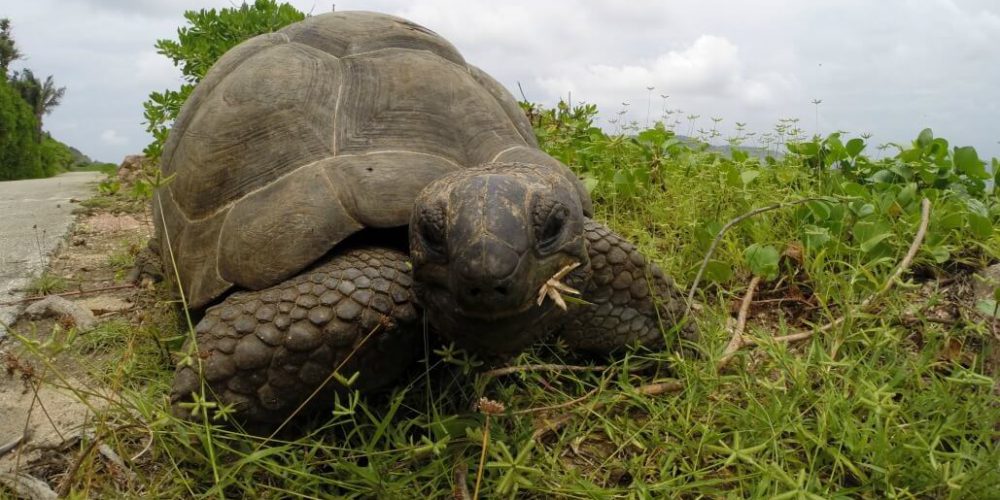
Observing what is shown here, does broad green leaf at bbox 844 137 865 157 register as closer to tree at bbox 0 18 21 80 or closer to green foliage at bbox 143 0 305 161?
green foliage at bbox 143 0 305 161

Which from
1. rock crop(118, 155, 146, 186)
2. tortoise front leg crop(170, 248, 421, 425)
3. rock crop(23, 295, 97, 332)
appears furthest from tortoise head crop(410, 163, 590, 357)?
rock crop(118, 155, 146, 186)

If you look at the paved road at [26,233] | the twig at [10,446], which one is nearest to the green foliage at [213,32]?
the paved road at [26,233]

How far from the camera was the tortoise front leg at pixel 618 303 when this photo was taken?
7.04ft

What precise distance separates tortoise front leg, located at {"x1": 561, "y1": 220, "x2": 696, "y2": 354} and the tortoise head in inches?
11.2

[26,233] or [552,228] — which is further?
[26,233]

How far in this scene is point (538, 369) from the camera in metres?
2.12

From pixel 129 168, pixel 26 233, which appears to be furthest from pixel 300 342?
pixel 129 168

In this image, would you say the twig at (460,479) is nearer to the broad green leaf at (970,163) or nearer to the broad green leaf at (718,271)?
the broad green leaf at (718,271)

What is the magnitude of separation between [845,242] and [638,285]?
3.98 feet

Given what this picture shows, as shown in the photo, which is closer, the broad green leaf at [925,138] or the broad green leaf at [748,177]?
the broad green leaf at [748,177]

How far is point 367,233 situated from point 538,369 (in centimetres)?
65

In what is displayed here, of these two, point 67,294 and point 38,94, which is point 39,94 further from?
point 67,294

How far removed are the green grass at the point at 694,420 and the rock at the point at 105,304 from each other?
403mm

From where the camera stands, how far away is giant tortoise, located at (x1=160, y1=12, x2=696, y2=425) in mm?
1655
